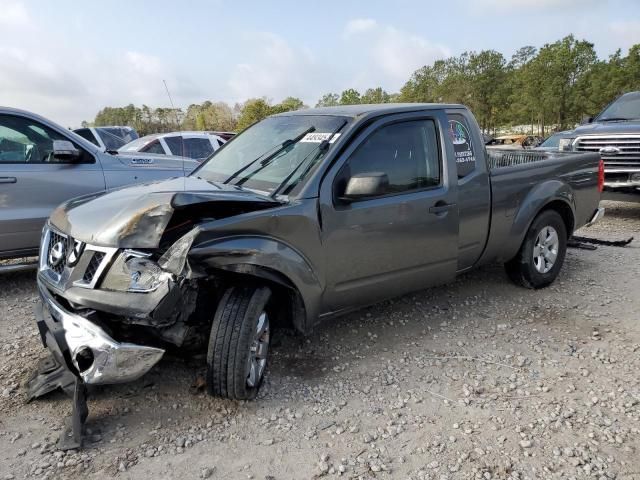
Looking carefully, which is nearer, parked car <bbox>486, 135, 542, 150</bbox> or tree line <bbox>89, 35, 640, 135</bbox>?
parked car <bbox>486, 135, 542, 150</bbox>

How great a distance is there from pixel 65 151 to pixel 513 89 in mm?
36070

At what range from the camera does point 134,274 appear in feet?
8.96

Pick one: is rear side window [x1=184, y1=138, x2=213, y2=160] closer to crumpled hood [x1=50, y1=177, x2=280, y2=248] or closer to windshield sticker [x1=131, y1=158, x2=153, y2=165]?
windshield sticker [x1=131, y1=158, x2=153, y2=165]

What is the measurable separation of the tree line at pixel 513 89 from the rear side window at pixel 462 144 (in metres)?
19.8

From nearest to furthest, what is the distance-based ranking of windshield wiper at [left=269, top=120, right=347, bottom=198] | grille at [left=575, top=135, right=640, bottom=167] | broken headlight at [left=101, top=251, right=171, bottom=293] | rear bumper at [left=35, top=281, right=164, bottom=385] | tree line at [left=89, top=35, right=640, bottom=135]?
rear bumper at [left=35, top=281, right=164, bottom=385], broken headlight at [left=101, top=251, right=171, bottom=293], windshield wiper at [left=269, top=120, right=347, bottom=198], grille at [left=575, top=135, right=640, bottom=167], tree line at [left=89, top=35, right=640, bottom=135]

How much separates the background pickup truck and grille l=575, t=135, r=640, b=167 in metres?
7.23

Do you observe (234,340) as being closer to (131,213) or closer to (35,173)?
(131,213)

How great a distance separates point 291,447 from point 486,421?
1153 mm

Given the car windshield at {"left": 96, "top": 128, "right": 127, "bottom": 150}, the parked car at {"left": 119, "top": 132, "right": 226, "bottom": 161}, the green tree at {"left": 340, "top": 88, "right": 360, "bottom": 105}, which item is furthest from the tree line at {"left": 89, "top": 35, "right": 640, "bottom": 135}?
the parked car at {"left": 119, "top": 132, "right": 226, "bottom": 161}

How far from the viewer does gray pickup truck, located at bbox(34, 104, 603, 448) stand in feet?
8.96

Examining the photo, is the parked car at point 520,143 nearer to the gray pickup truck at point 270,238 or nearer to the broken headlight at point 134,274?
the gray pickup truck at point 270,238

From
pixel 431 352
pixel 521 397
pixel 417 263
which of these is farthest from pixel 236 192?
pixel 521 397

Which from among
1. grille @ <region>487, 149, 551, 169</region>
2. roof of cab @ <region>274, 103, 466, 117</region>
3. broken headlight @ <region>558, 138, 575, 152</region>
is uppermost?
roof of cab @ <region>274, 103, 466, 117</region>

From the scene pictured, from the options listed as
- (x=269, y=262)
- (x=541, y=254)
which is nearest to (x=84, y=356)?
(x=269, y=262)
